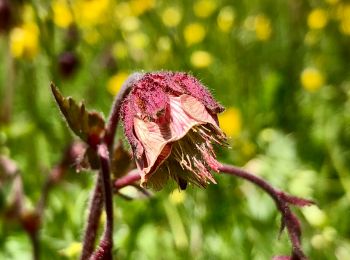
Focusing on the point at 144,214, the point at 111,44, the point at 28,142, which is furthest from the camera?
the point at 111,44

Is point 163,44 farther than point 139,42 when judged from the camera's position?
No

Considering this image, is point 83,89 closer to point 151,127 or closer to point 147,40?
point 147,40

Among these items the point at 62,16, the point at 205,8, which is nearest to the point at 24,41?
the point at 62,16

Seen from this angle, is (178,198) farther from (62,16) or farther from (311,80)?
(62,16)

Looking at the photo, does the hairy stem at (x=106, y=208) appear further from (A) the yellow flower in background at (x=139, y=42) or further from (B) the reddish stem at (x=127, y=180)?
(A) the yellow flower in background at (x=139, y=42)

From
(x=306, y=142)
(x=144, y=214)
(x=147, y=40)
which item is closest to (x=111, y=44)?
(x=147, y=40)

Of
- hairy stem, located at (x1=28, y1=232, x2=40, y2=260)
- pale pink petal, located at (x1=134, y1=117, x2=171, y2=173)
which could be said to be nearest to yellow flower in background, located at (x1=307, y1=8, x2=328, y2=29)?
hairy stem, located at (x1=28, y1=232, x2=40, y2=260)
